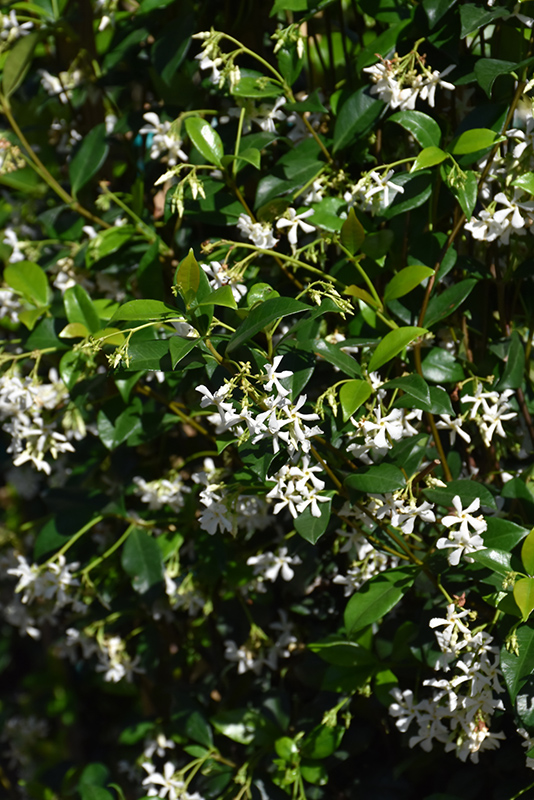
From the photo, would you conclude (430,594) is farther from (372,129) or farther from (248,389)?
(372,129)

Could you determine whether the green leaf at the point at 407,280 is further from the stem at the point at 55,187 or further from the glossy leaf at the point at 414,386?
the stem at the point at 55,187

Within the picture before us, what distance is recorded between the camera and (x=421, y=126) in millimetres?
897

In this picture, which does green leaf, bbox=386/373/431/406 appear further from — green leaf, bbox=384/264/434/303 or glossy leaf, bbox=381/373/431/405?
green leaf, bbox=384/264/434/303

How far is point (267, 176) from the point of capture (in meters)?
0.99

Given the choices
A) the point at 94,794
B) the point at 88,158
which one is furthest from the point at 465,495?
the point at 88,158

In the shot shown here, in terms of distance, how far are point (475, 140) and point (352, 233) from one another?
0.59 feet

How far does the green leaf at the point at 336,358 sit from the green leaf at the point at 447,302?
135mm

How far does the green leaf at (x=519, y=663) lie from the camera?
78 centimetres

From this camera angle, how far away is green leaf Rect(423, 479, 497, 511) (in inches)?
34.3

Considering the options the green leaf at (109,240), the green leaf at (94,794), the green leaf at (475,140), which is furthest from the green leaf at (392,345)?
the green leaf at (94,794)

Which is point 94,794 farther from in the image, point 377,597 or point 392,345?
point 392,345

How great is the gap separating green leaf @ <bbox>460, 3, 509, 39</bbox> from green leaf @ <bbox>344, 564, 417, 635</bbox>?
66 cm

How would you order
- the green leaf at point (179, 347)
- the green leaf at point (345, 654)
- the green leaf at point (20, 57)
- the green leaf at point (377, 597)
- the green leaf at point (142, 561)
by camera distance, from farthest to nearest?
the green leaf at point (20, 57) < the green leaf at point (142, 561) < the green leaf at point (345, 654) < the green leaf at point (377, 597) < the green leaf at point (179, 347)

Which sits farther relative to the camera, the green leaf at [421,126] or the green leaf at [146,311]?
the green leaf at [421,126]
